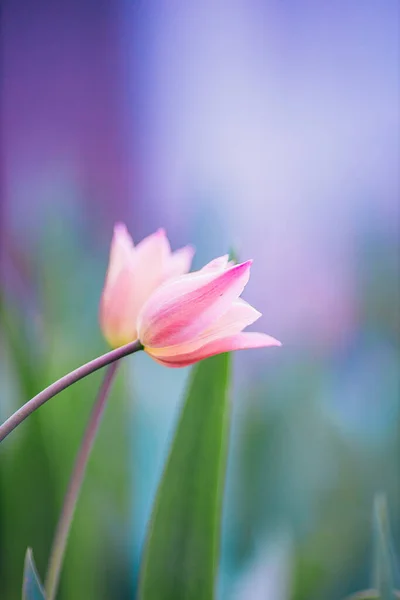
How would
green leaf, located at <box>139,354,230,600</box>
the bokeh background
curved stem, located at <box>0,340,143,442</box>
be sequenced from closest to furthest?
1. curved stem, located at <box>0,340,143,442</box>
2. green leaf, located at <box>139,354,230,600</box>
3. the bokeh background

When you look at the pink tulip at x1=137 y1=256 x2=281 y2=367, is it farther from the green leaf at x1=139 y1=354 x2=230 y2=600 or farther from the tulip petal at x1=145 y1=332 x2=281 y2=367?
the green leaf at x1=139 y1=354 x2=230 y2=600

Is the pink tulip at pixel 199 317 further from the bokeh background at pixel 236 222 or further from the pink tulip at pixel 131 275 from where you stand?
the bokeh background at pixel 236 222

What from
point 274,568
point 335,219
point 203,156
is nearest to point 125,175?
point 203,156

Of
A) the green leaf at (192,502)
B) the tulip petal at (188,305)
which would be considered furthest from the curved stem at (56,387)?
the green leaf at (192,502)

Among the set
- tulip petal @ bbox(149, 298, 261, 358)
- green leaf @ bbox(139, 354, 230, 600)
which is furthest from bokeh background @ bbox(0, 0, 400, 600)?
tulip petal @ bbox(149, 298, 261, 358)

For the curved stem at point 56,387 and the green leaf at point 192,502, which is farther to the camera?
the green leaf at point 192,502

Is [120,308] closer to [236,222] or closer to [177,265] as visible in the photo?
[177,265]
